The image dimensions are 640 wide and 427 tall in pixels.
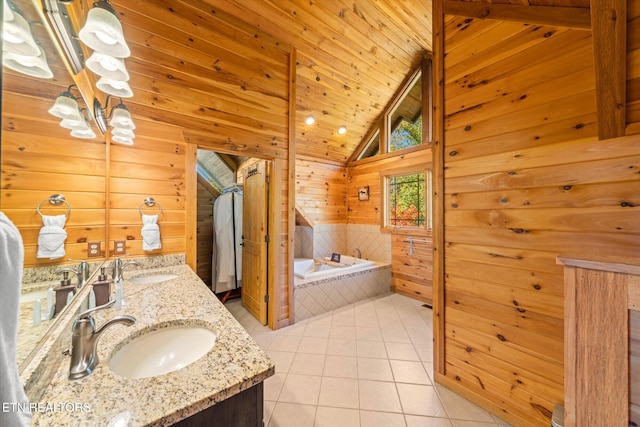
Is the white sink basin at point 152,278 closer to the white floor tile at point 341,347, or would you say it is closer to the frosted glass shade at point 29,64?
the frosted glass shade at point 29,64

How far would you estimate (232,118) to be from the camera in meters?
2.43

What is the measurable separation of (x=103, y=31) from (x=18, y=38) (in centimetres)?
30

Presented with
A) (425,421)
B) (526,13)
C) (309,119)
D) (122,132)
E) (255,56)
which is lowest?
(425,421)

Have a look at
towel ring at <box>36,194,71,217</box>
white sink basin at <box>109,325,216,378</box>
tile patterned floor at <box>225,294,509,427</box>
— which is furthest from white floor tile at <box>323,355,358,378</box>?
towel ring at <box>36,194,71,217</box>

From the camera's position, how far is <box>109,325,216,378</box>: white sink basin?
986mm

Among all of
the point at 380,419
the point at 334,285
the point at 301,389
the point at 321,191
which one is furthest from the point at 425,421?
the point at 321,191

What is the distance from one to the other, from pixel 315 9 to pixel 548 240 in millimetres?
2955

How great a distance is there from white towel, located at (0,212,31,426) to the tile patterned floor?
1.49 metres

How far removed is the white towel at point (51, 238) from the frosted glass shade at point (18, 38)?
66 cm

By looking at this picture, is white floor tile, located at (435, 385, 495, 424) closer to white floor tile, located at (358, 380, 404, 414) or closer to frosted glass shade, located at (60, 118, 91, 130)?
white floor tile, located at (358, 380, 404, 414)

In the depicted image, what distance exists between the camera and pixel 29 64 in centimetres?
82

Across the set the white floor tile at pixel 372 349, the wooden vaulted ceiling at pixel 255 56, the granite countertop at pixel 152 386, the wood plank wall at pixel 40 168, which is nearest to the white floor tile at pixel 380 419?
the white floor tile at pixel 372 349

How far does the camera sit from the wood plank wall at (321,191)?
4355 millimetres

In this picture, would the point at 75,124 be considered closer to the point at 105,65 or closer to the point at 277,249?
the point at 105,65
